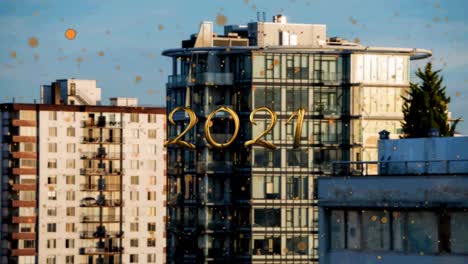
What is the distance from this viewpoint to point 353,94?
109500mm

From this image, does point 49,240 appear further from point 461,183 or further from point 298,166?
point 461,183

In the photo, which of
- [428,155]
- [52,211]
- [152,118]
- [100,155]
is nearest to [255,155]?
[52,211]

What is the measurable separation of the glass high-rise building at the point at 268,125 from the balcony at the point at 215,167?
0.06 m

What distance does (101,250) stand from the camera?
169 m

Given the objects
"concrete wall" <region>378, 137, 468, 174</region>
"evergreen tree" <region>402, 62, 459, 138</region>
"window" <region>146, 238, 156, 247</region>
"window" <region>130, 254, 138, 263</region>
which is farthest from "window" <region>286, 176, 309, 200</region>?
"window" <region>146, 238, 156, 247</region>

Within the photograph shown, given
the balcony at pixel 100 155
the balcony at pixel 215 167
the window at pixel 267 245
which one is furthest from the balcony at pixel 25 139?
the window at pixel 267 245

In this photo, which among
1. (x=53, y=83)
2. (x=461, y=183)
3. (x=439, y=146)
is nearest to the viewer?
(x=461, y=183)

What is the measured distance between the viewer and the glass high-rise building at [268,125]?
108m

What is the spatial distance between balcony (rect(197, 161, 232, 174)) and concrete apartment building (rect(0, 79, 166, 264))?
57883 mm

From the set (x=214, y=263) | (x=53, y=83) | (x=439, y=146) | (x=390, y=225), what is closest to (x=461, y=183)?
(x=390, y=225)

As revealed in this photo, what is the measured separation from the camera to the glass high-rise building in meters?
108

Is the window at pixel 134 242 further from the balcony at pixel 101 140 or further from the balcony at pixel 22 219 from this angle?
the balcony at pixel 22 219

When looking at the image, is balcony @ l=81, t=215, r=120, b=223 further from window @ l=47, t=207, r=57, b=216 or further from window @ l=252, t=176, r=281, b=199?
window @ l=252, t=176, r=281, b=199

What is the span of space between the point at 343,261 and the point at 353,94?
66964 millimetres
